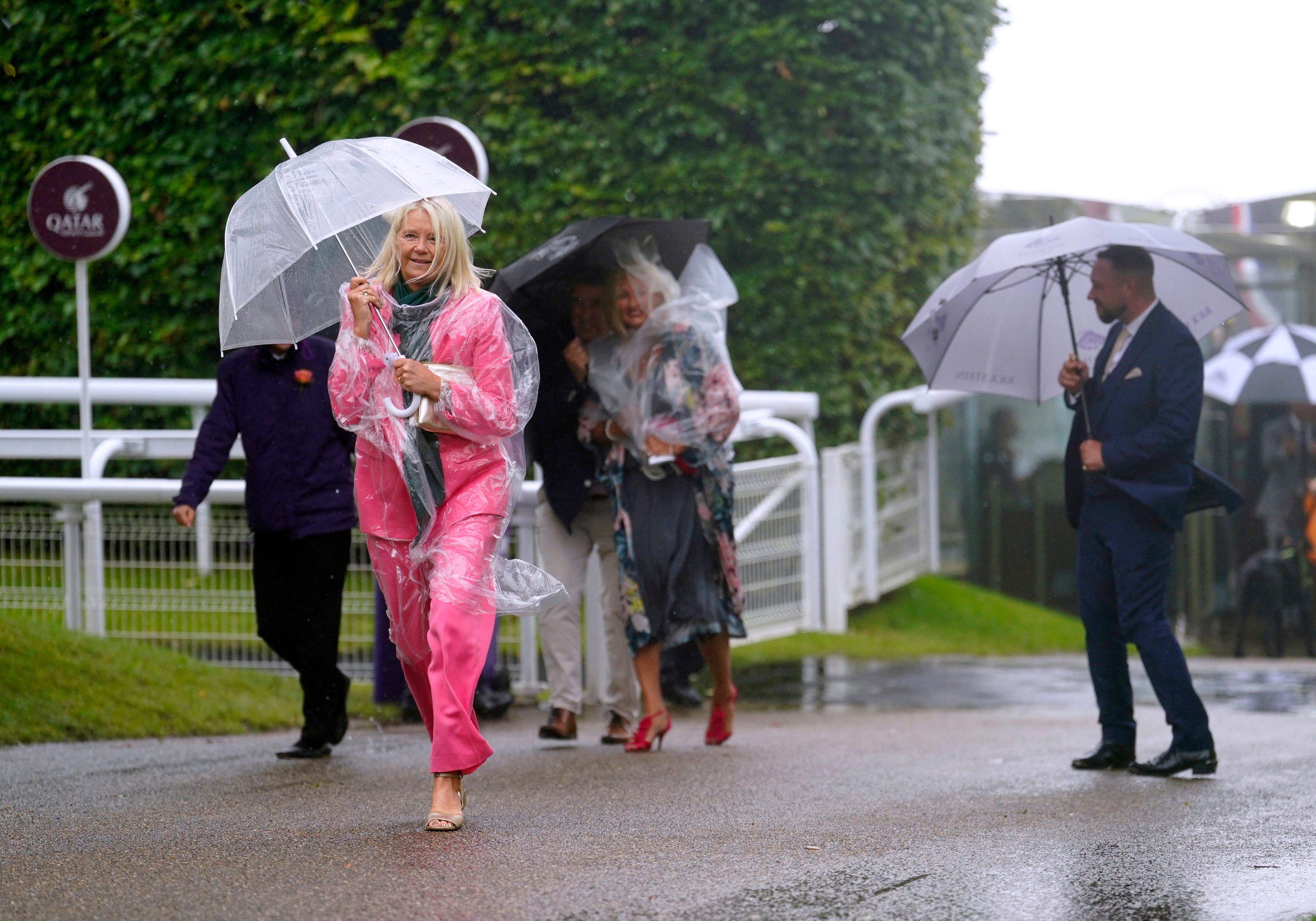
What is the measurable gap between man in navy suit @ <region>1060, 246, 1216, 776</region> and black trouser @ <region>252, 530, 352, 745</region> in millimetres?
2715

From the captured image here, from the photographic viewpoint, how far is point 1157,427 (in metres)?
5.90

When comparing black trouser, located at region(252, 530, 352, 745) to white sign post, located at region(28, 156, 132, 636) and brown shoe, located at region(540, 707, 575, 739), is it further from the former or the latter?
white sign post, located at region(28, 156, 132, 636)

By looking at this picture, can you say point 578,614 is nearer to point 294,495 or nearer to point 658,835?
point 294,495

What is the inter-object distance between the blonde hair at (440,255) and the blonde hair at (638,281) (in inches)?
70.0

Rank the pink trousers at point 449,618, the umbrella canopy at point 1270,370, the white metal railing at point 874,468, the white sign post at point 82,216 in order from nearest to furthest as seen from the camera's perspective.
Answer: the pink trousers at point 449,618 → the white sign post at point 82,216 → the white metal railing at point 874,468 → the umbrella canopy at point 1270,370

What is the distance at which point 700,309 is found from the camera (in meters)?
6.76

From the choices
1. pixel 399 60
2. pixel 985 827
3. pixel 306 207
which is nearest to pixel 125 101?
pixel 399 60

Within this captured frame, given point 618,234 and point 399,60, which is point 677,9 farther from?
point 618,234

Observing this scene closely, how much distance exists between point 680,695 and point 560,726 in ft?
5.38

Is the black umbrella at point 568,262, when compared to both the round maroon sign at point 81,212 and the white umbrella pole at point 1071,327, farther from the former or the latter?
the round maroon sign at point 81,212

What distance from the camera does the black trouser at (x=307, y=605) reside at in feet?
20.4

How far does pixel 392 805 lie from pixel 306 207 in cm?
181

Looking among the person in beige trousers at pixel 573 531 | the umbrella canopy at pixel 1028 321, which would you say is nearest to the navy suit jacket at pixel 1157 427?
the umbrella canopy at pixel 1028 321

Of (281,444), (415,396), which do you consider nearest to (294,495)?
(281,444)
